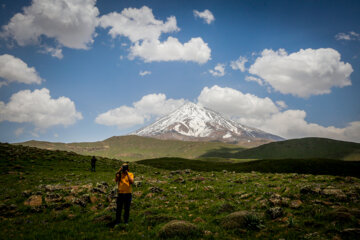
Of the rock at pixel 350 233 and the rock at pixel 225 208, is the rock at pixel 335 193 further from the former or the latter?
the rock at pixel 225 208

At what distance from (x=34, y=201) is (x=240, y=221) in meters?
15.3

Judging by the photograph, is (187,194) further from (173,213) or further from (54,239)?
(54,239)

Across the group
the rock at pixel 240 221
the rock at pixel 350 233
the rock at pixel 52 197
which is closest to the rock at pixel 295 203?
the rock at pixel 240 221

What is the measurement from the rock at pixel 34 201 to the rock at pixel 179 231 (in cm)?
1059

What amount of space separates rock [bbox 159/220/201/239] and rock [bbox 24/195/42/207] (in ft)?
34.7

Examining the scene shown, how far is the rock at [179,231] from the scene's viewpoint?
8984mm

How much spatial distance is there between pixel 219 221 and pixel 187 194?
22.8 feet

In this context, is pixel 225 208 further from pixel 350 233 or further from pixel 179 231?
pixel 350 233

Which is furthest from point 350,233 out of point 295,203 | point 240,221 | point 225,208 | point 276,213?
point 225,208

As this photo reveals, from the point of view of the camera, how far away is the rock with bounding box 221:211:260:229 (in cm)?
979

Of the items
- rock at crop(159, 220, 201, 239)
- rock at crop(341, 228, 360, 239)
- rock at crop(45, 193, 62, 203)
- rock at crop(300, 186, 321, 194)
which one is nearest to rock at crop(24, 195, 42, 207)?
rock at crop(45, 193, 62, 203)

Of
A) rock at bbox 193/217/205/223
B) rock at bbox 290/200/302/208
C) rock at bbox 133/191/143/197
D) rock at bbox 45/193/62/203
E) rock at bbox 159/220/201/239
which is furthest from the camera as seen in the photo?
rock at bbox 133/191/143/197

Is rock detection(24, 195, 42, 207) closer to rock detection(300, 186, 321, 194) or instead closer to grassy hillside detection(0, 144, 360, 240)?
grassy hillside detection(0, 144, 360, 240)

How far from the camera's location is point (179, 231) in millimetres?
9039
